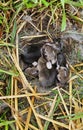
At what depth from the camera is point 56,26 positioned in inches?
126

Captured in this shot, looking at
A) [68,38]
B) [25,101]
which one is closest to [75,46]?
[68,38]

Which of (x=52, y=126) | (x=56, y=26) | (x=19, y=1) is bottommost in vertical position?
(x=52, y=126)

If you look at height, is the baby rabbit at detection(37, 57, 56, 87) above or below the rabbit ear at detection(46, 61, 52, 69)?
below

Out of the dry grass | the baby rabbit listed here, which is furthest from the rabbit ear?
the dry grass

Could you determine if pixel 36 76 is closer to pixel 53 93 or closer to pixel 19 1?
pixel 53 93

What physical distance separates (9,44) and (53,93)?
0.51 metres

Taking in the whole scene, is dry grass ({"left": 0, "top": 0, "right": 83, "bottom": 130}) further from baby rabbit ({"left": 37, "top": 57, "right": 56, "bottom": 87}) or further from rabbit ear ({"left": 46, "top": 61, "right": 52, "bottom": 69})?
rabbit ear ({"left": 46, "top": 61, "right": 52, "bottom": 69})

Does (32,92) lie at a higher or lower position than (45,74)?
lower

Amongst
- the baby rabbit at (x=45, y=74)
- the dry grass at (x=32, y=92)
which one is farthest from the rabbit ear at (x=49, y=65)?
the dry grass at (x=32, y=92)

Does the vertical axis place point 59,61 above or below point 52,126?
above

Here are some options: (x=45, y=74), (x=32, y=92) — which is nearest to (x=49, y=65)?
(x=45, y=74)

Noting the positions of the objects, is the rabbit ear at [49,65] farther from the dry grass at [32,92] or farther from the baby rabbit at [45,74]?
the dry grass at [32,92]

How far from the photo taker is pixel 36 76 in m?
3.13

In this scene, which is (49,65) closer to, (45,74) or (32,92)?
(45,74)
